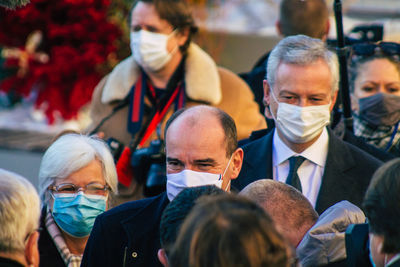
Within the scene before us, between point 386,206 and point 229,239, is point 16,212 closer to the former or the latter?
point 229,239

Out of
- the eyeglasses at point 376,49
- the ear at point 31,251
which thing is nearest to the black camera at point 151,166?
the eyeglasses at point 376,49

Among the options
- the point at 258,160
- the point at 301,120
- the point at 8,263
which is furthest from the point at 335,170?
the point at 8,263

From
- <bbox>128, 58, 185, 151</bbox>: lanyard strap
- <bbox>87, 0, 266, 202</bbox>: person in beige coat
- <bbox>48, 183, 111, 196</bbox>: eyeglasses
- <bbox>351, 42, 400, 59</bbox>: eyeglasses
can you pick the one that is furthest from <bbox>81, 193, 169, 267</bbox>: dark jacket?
<bbox>351, 42, 400, 59</bbox>: eyeglasses

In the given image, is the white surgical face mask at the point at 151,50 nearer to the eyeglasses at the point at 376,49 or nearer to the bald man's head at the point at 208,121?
the eyeglasses at the point at 376,49

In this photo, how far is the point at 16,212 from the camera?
2.63 m

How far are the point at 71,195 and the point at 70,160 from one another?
20 centimetres

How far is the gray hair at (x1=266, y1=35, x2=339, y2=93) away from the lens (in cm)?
379

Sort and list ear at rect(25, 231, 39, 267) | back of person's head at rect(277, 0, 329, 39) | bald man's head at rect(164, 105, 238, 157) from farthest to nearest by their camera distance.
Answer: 1. back of person's head at rect(277, 0, 329, 39)
2. bald man's head at rect(164, 105, 238, 157)
3. ear at rect(25, 231, 39, 267)

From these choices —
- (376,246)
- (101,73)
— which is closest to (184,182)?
(376,246)

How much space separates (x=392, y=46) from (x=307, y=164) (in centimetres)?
128

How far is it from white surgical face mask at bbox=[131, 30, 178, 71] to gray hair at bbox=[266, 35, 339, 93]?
1251 mm

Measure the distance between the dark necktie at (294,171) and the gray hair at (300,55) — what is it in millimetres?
437

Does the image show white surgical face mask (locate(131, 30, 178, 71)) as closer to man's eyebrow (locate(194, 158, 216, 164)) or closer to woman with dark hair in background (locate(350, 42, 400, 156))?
woman with dark hair in background (locate(350, 42, 400, 156))

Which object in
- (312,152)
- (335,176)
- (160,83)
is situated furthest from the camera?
(160,83)
